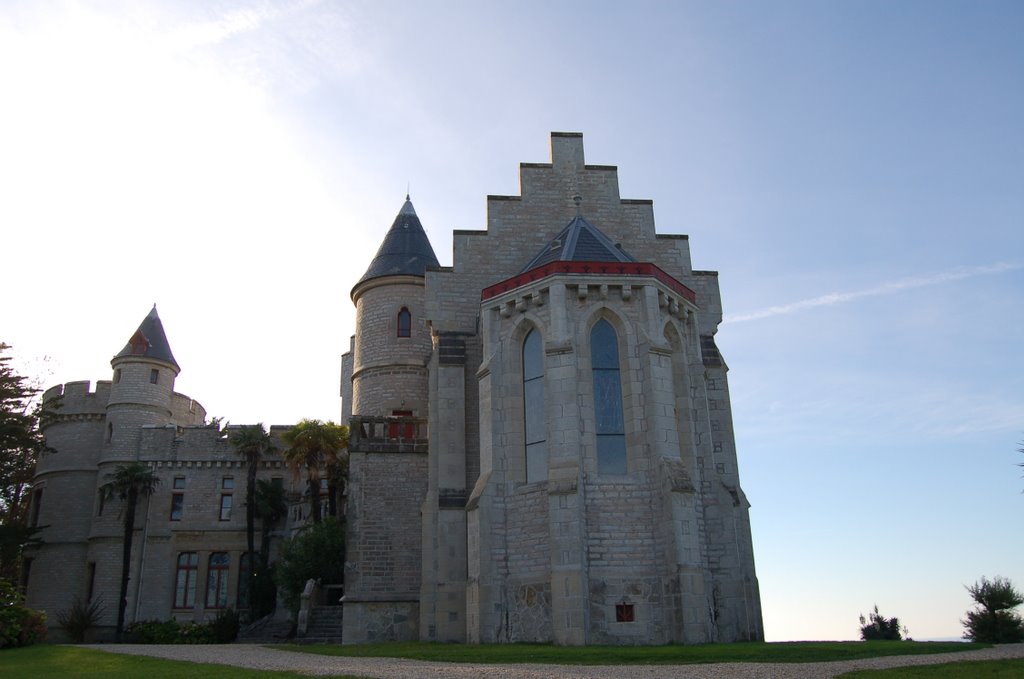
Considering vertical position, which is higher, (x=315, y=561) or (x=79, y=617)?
(x=315, y=561)

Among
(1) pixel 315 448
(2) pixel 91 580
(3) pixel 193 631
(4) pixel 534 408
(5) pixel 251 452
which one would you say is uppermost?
(5) pixel 251 452

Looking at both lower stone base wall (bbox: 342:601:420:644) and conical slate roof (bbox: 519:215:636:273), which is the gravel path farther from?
conical slate roof (bbox: 519:215:636:273)

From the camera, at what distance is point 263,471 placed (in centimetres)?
4147

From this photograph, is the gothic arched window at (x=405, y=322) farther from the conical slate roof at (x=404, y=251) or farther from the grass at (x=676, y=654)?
the grass at (x=676, y=654)

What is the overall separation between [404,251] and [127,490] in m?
18.8

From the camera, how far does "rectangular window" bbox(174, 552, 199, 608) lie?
3891cm

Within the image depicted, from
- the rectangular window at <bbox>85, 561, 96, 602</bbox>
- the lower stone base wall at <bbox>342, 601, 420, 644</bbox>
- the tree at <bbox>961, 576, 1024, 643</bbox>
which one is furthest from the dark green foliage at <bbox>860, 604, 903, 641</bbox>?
the rectangular window at <bbox>85, 561, 96, 602</bbox>

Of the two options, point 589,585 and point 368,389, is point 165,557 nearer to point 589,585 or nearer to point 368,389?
point 368,389

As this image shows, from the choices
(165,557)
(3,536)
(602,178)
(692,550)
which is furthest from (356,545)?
(165,557)

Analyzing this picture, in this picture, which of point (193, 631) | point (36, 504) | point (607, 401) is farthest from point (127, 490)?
point (607, 401)

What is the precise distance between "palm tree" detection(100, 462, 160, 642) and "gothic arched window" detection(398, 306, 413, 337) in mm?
16763

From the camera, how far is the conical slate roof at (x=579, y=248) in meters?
20.6

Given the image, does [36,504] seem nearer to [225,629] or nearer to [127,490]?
[127,490]

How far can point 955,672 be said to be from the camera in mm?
10695
